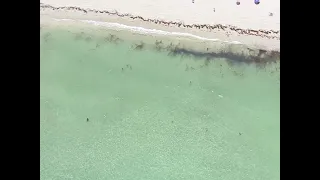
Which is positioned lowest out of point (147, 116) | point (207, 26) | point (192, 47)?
point (147, 116)

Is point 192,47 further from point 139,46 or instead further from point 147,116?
point 147,116

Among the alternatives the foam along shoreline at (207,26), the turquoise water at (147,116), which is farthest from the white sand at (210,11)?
the turquoise water at (147,116)

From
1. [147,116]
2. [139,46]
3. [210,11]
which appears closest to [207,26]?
[210,11]

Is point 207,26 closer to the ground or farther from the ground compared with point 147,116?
farther from the ground

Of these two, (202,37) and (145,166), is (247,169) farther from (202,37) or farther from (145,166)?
(202,37)

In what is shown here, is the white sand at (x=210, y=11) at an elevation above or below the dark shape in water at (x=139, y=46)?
above

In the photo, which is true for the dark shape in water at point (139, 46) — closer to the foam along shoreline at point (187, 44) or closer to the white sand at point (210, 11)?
the foam along shoreline at point (187, 44)
